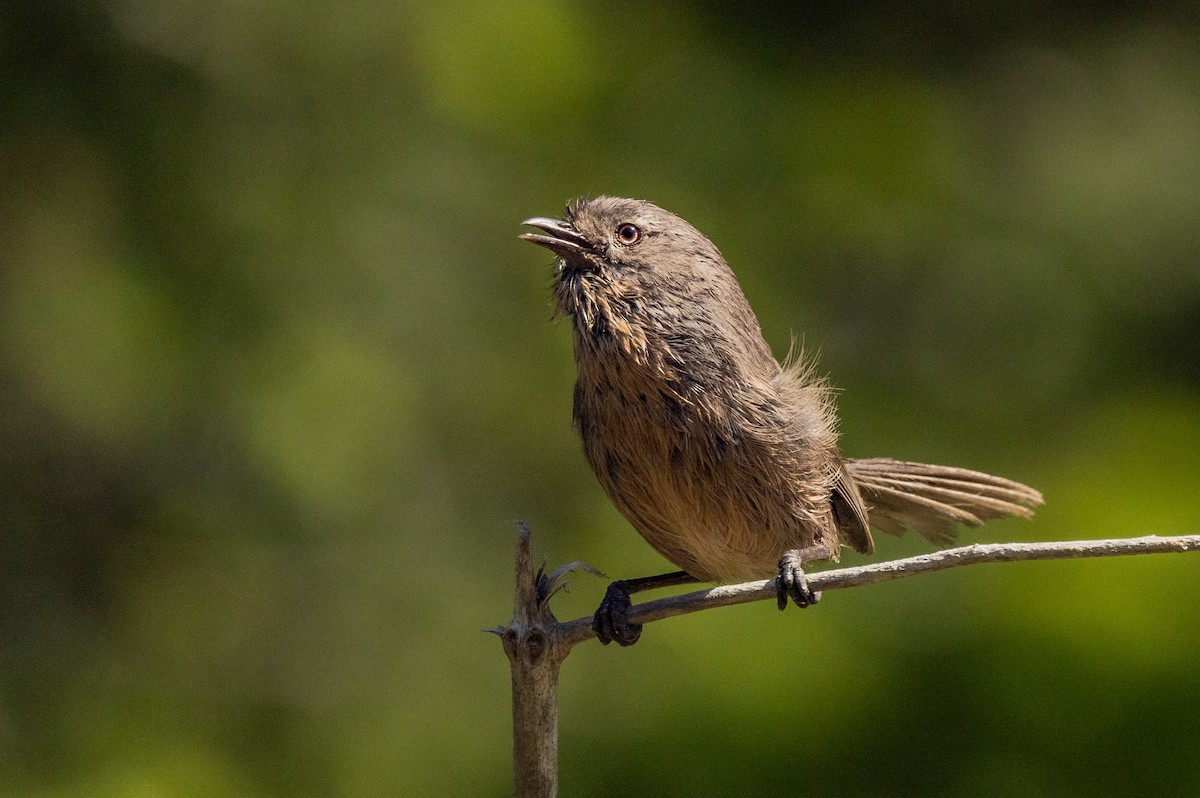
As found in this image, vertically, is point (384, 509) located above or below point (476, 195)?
below

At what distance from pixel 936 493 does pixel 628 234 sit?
1.67m

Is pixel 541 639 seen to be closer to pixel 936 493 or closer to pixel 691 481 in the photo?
pixel 691 481

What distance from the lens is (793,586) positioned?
3762 mm

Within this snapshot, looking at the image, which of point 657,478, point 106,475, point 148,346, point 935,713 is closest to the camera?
point 657,478

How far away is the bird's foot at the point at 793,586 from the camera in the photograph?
371 cm

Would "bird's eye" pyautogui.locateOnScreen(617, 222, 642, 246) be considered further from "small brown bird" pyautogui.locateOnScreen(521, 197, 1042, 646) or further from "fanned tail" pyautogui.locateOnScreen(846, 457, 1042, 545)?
"fanned tail" pyautogui.locateOnScreen(846, 457, 1042, 545)

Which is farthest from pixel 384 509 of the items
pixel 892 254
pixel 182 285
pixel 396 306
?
pixel 892 254

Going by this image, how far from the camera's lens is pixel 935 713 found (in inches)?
217

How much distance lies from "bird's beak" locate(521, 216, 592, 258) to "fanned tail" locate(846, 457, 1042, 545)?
4.60 ft

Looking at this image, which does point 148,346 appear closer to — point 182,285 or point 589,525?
point 182,285

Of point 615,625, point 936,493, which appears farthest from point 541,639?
point 936,493

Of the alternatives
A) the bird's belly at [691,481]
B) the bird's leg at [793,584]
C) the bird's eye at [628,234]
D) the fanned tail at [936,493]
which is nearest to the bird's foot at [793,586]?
the bird's leg at [793,584]

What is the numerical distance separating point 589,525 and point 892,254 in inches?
84.6

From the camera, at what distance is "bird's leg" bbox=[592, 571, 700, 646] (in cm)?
400
